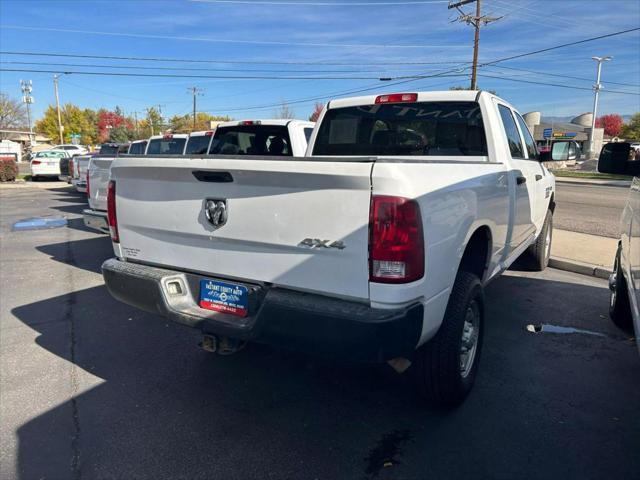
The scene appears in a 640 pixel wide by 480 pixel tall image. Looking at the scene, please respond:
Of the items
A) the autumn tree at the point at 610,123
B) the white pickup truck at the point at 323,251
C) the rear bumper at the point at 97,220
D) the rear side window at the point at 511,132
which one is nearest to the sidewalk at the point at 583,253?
the rear side window at the point at 511,132

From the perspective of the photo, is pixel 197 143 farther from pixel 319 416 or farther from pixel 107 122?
pixel 107 122

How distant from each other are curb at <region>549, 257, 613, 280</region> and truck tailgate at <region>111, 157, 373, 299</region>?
5414mm

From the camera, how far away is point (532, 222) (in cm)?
521

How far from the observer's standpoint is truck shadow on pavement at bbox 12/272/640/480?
2676mm

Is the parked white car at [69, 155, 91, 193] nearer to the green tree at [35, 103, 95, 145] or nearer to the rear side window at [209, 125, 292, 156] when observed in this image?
the rear side window at [209, 125, 292, 156]

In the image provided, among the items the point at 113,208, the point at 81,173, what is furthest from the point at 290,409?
the point at 81,173

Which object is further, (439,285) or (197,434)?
(197,434)

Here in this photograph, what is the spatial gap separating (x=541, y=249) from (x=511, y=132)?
8.00 ft

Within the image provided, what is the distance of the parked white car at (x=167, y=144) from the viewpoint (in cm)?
1184

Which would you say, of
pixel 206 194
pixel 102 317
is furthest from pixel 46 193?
pixel 206 194

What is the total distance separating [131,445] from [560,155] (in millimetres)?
5070

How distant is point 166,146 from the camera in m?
12.1

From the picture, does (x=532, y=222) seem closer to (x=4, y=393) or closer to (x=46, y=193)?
(x=4, y=393)

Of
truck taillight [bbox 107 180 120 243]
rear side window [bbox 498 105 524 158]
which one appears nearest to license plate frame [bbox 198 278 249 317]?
truck taillight [bbox 107 180 120 243]
